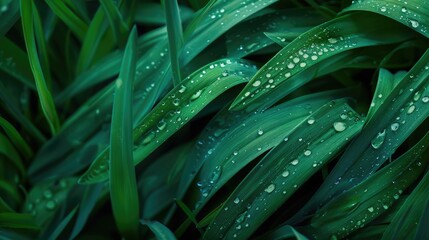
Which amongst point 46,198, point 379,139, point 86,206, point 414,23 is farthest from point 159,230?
point 414,23

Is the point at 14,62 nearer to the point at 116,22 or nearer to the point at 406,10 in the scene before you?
the point at 116,22

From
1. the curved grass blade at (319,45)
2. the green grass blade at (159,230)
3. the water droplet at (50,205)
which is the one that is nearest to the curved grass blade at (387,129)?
the curved grass blade at (319,45)

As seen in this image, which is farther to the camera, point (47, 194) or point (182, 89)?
point (47, 194)

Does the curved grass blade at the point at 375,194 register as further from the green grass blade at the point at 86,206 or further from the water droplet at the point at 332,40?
the green grass blade at the point at 86,206

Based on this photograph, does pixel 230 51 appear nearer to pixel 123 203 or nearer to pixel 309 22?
pixel 309 22

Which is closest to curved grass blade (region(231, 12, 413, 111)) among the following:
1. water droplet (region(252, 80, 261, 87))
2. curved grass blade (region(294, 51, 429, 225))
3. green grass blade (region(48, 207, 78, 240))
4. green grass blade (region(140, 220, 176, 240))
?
water droplet (region(252, 80, 261, 87))

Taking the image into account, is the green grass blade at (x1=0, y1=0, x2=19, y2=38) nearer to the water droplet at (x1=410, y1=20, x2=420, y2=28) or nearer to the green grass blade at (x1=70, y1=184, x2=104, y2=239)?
the green grass blade at (x1=70, y1=184, x2=104, y2=239)
